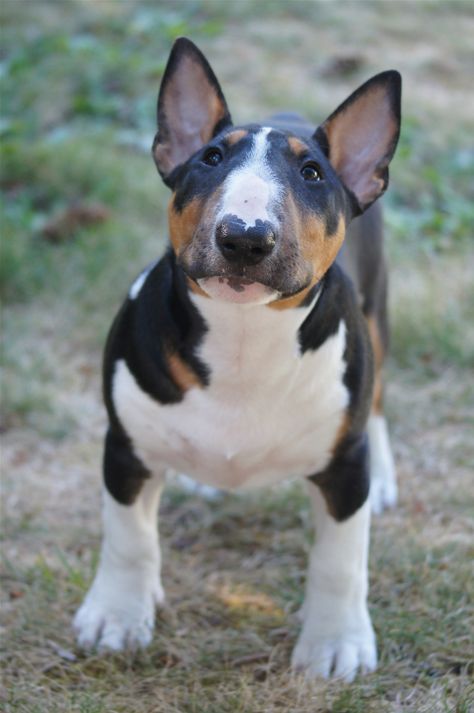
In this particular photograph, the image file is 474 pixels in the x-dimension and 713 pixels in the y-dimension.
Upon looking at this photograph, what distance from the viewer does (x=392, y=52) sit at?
29.9ft

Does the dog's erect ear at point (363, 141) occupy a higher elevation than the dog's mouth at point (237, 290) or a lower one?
higher

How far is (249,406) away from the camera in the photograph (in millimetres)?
2994

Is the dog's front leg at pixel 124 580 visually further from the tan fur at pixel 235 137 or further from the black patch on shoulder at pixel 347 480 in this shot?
the tan fur at pixel 235 137

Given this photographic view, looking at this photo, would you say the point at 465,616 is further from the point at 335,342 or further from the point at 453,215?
the point at 453,215

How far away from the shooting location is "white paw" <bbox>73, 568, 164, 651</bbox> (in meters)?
3.37

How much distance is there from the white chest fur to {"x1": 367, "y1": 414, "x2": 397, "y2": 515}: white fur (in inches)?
46.4

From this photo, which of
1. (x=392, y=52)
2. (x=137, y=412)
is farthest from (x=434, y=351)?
(x=392, y=52)

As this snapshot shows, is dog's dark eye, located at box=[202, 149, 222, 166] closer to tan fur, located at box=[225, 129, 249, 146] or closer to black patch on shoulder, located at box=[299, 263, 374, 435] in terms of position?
tan fur, located at box=[225, 129, 249, 146]

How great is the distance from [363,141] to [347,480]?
3.16 ft

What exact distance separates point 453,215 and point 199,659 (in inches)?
166

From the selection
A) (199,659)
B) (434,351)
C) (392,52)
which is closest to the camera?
(199,659)

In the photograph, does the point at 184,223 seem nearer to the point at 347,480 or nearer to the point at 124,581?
the point at 347,480

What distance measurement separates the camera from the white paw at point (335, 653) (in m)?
3.24

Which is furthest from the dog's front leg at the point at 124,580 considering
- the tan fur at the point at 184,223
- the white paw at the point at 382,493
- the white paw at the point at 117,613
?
the white paw at the point at 382,493
